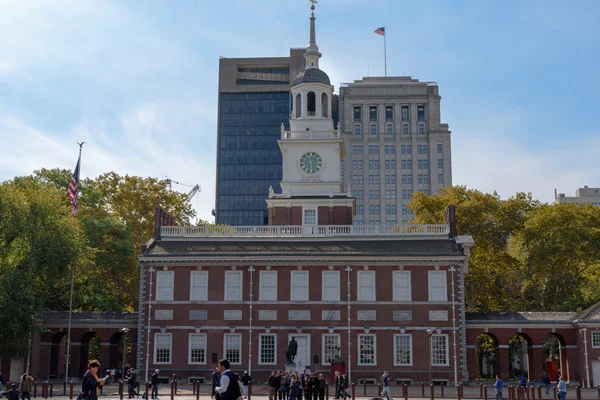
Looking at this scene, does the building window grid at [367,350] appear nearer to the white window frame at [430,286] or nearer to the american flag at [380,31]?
the white window frame at [430,286]

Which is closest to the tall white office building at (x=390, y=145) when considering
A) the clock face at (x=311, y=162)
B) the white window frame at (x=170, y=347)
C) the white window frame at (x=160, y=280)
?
the clock face at (x=311, y=162)

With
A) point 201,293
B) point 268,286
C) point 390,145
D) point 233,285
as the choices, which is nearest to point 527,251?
point 268,286

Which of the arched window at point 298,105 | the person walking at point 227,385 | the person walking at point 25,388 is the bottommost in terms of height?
the person walking at point 25,388

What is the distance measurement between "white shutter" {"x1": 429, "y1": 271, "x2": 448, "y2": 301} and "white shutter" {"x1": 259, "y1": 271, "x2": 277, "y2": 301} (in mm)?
10014

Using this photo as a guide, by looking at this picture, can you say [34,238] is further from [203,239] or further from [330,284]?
[330,284]

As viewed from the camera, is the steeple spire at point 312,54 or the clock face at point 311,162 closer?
the clock face at point 311,162

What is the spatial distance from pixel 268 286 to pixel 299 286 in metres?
2.01

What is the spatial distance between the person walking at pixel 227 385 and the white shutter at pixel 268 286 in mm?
32715

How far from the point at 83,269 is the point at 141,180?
2033cm

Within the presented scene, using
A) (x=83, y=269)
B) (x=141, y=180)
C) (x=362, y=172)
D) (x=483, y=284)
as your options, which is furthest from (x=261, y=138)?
(x=83, y=269)

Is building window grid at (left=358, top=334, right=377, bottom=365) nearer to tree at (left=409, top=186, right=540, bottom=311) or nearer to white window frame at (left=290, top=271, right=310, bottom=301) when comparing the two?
white window frame at (left=290, top=271, right=310, bottom=301)

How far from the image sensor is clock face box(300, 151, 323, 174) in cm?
5941

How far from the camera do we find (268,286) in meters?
50.7

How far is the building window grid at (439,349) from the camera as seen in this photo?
4931cm
